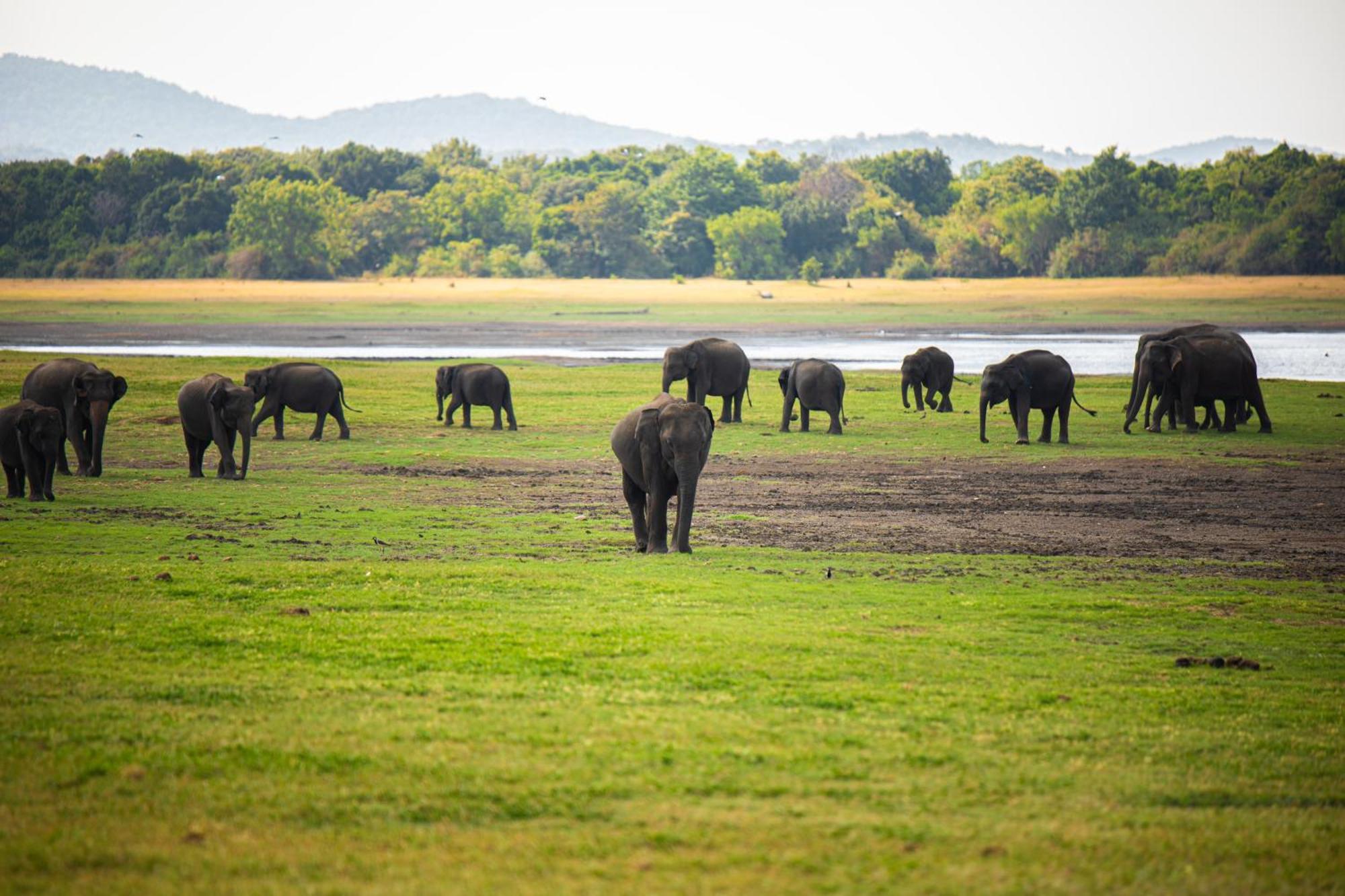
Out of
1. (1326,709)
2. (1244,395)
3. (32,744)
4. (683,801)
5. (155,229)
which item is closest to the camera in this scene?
(683,801)

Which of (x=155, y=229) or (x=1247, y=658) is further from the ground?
(x=155, y=229)

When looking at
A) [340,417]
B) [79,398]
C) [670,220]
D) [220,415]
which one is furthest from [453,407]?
[670,220]

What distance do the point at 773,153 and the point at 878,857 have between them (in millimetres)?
161623

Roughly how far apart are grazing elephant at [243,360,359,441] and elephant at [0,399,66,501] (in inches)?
292

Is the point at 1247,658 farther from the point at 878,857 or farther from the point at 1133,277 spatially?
the point at 1133,277

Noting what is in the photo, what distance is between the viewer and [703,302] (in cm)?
9088

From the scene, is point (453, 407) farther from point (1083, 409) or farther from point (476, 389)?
point (1083, 409)

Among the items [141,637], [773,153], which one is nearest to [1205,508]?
[141,637]

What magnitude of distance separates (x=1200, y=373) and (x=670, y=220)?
3874 inches

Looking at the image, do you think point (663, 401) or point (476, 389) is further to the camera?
point (476, 389)

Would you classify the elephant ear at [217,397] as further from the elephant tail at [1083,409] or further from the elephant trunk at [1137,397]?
the elephant trunk at [1137,397]

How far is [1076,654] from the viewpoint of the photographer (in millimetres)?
10617

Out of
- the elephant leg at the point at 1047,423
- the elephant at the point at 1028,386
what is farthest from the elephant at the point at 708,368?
the elephant leg at the point at 1047,423

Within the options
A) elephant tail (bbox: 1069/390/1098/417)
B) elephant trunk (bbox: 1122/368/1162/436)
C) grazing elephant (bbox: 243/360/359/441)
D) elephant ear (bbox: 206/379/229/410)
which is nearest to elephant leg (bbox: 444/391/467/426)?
grazing elephant (bbox: 243/360/359/441)
